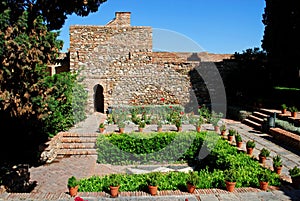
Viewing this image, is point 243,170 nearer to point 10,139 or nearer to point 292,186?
point 292,186

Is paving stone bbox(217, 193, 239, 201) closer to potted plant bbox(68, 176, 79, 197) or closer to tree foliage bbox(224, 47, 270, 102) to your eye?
potted plant bbox(68, 176, 79, 197)

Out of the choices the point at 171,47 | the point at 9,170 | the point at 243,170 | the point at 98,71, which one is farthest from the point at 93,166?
the point at 171,47

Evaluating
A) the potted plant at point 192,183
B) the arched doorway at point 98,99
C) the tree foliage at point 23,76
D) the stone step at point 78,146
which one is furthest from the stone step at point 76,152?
the arched doorway at point 98,99

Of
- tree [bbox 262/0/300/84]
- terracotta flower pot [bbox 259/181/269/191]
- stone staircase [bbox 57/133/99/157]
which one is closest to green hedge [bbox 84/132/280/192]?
terracotta flower pot [bbox 259/181/269/191]

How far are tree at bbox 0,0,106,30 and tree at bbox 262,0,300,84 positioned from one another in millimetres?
9685

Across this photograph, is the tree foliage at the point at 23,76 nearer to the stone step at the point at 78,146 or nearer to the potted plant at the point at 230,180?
the stone step at the point at 78,146

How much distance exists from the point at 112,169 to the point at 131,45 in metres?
9.28

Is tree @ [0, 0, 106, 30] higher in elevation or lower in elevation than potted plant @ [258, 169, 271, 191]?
higher

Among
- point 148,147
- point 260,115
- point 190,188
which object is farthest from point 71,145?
point 260,115

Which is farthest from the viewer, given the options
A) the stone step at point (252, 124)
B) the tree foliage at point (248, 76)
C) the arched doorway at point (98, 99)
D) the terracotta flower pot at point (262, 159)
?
the arched doorway at point (98, 99)

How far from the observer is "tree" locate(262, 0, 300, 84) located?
13.2m

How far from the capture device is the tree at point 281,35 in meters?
13.2

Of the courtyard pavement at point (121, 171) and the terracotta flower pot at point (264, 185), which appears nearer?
the courtyard pavement at point (121, 171)

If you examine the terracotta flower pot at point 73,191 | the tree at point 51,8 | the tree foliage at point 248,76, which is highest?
the tree at point 51,8
